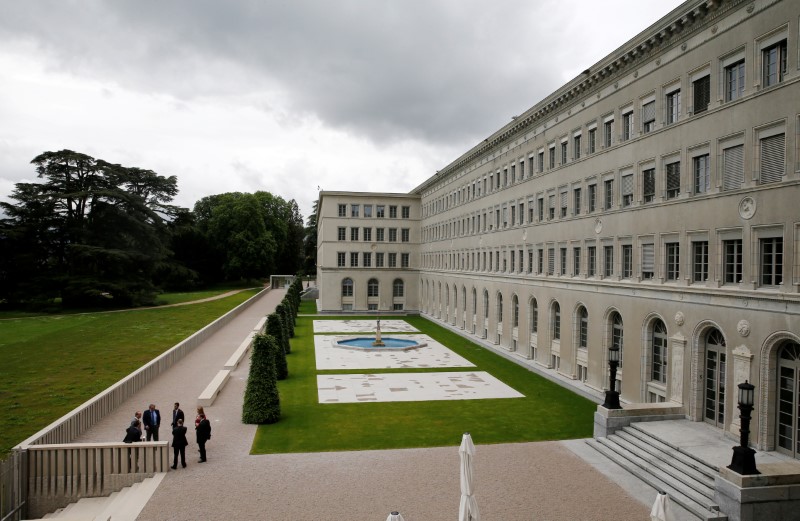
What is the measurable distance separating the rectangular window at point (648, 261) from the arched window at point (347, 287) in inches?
2037

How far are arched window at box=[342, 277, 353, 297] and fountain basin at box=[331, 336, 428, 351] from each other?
78.3ft

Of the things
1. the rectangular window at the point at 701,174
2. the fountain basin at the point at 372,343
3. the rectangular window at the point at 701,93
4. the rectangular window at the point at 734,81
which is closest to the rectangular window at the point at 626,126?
the rectangular window at the point at 701,93

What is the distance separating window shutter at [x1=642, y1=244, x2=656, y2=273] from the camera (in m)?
22.6

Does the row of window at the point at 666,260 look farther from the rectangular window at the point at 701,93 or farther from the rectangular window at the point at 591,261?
the rectangular window at the point at 701,93

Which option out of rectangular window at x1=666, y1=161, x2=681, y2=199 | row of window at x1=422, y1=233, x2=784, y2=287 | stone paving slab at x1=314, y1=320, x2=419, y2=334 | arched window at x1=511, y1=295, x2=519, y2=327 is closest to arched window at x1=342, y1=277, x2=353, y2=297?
stone paving slab at x1=314, y1=320, x2=419, y2=334

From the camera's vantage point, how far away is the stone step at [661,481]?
14062 millimetres

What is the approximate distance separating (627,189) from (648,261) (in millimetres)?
3587

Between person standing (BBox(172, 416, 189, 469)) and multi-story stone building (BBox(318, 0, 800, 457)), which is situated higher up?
multi-story stone building (BBox(318, 0, 800, 457))

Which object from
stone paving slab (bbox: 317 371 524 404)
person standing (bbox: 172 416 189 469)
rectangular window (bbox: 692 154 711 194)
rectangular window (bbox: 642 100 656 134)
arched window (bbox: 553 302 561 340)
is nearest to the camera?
person standing (bbox: 172 416 189 469)

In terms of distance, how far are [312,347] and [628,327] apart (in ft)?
82.9

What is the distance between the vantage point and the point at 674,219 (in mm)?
21156

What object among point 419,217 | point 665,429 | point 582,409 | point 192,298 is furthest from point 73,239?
point 665,429

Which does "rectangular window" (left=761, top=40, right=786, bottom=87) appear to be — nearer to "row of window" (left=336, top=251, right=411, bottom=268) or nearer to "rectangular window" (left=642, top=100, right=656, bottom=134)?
"rectangular window" (left=642, top=100, right=656, bottom=134)

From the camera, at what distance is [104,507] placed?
1501 cm
